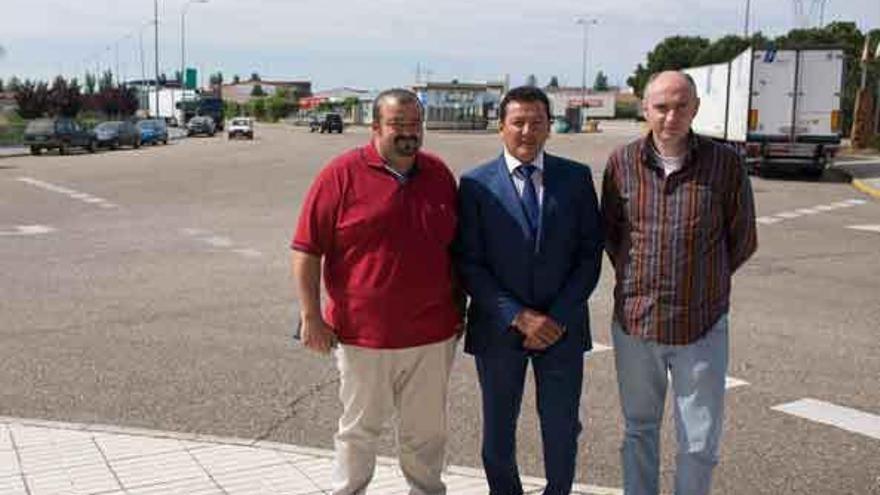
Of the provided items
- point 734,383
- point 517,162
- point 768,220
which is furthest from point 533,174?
point 768,220

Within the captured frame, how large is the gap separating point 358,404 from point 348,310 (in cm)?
39

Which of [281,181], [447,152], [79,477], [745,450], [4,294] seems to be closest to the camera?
[79,477]

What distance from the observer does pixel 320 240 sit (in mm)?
3578

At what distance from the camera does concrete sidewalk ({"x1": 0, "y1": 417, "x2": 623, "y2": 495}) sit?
13.9 feet

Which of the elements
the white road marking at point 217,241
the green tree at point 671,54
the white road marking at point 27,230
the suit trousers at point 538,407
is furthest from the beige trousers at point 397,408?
the green tree at point 671,54

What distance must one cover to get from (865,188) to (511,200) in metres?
20.0

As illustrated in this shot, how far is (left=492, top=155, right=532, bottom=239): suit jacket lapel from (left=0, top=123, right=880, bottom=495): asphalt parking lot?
1.59 meters

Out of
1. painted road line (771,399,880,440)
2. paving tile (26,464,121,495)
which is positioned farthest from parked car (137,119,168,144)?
painted road line (771,399,880,440)

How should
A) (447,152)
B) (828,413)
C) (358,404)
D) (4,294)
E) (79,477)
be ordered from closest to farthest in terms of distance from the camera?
(358,404)
(79,477)
(828,413)
(4,294)
(447,152)

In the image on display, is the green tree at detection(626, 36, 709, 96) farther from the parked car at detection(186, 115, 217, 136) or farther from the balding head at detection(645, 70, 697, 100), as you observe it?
the balding head at detection(645, 70, 697, 100)

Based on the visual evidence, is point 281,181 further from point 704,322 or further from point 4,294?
point 704,322

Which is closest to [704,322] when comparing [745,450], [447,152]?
[745,450]

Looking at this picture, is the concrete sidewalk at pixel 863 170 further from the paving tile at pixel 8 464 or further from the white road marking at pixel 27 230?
the paving tile at pixel 8 464

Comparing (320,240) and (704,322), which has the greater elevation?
(320,240)
